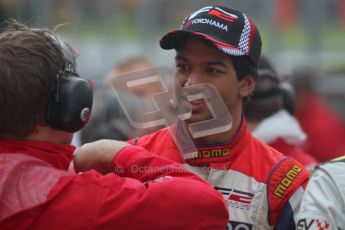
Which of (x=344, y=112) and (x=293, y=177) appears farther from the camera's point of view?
(x=344, y=112)

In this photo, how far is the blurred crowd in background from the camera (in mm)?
9867

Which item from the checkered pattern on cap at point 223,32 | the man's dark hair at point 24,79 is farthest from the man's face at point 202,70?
the man's dark hair at point 24,79

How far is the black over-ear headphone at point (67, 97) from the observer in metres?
2.56

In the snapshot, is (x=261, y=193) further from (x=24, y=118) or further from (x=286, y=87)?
(x=286, y=87)

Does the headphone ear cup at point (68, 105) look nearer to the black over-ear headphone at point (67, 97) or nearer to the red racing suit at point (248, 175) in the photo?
the black over-ear headphone at point (67, 97)

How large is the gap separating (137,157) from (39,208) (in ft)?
1.32

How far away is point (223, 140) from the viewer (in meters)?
3.42

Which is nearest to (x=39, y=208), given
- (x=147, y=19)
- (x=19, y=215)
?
(x=19, y=215)

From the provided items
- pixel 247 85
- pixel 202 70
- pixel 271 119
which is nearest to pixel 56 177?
pixel 202 70

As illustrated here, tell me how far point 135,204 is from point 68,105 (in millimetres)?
390

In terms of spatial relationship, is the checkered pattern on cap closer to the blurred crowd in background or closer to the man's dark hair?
the man's dark hair

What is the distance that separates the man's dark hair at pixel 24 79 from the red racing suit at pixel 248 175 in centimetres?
93

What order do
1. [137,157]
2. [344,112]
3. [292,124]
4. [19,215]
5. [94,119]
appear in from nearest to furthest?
[19,215], [137,157], [292,124], [94,119], [344,112]

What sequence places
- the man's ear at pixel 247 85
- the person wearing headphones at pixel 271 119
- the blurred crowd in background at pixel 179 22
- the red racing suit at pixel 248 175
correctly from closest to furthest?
the red racing suit at pixel 248 175
the man's ear at pixel 247 85
the person wearing headphones at pixel 271 119
the blurred crowd in background at pixel 179 22
